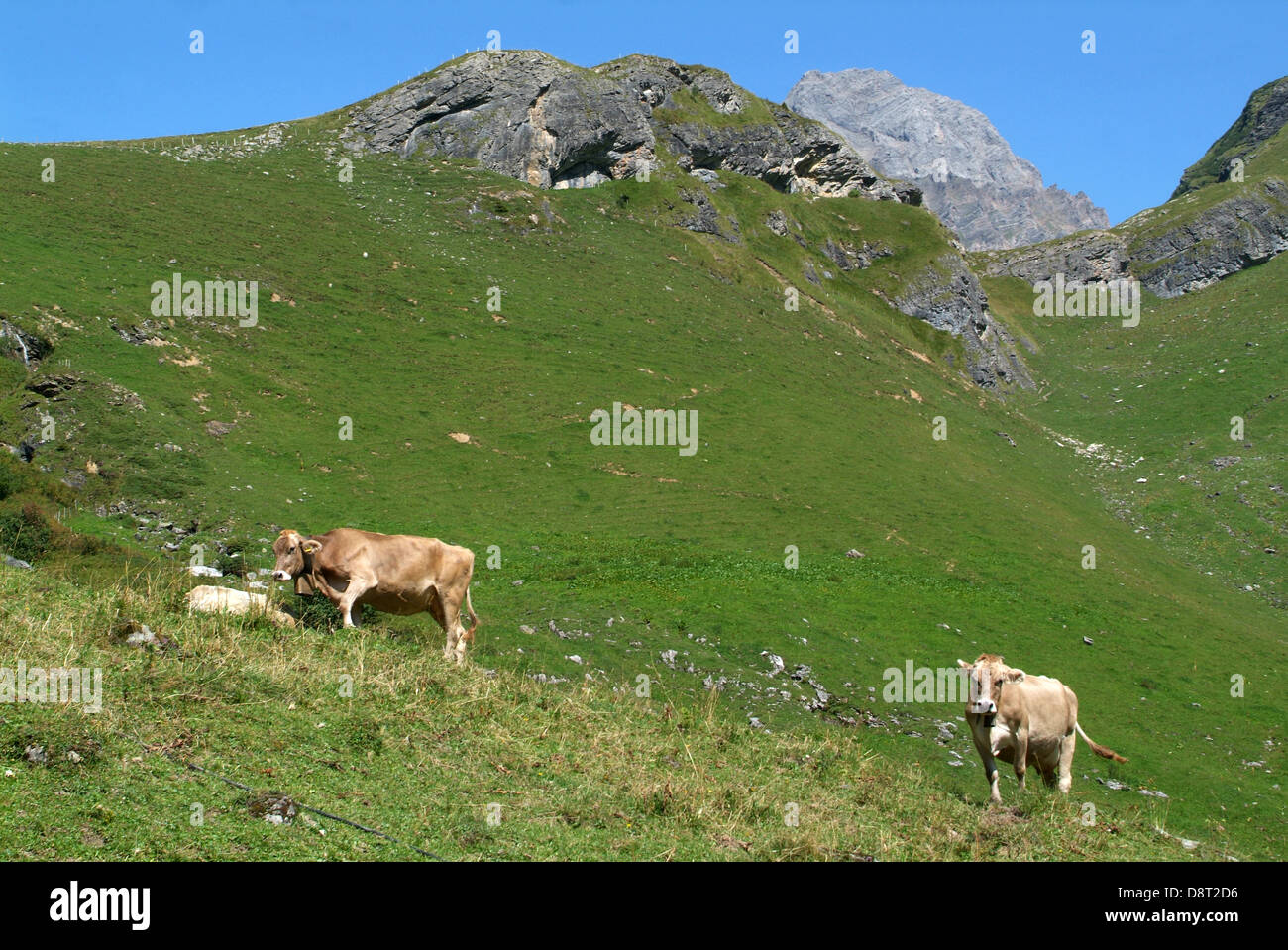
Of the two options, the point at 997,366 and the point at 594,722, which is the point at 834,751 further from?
the point at 997,366

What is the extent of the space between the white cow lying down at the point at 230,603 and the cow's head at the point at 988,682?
10659 millimetres

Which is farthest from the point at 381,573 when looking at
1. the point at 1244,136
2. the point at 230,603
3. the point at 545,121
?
the point at 1244,136

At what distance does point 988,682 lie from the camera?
13.3 meters

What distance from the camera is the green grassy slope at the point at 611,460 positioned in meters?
21.6

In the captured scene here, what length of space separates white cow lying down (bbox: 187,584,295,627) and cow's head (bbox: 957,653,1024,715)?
10.7m

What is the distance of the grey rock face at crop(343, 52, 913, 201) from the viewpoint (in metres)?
66.8

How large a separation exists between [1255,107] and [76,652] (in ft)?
539

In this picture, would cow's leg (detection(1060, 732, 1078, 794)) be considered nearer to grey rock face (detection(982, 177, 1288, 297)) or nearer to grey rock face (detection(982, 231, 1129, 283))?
grey rock face (detection(982, 177, 1288, 297))

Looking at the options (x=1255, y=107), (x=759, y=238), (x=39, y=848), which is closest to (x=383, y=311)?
(x=759, y=238)

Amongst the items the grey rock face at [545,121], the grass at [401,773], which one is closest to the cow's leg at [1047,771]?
the grass at [401,773]

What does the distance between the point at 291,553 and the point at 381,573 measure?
159cm

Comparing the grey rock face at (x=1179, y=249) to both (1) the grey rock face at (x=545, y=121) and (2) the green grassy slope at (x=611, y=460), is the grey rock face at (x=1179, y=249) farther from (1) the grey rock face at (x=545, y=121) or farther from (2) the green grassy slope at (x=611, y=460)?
(1) the grey rock face at (x=545, y=121)

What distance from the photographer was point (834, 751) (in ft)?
42.4

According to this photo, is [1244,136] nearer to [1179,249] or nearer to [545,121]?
[1179,249]
